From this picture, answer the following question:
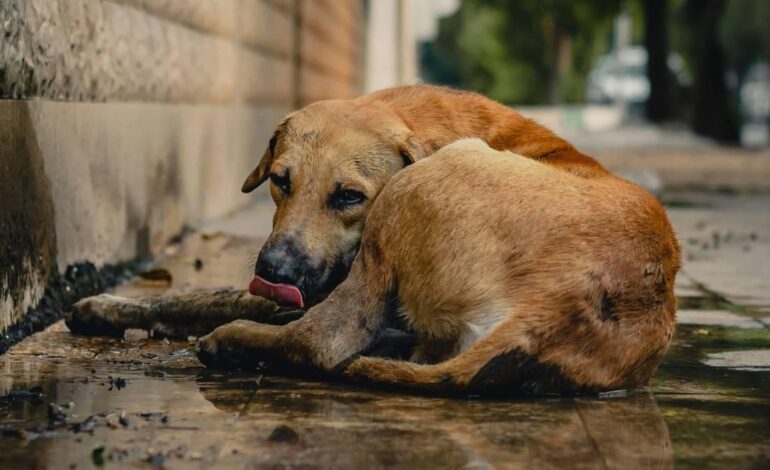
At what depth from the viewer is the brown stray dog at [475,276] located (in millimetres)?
4324

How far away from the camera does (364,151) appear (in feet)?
17.3

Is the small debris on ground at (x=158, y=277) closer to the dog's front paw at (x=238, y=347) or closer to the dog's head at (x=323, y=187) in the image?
the dog's head at (x=323, y=187)

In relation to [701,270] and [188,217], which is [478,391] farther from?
[188,217]

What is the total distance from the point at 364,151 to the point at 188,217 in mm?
4606

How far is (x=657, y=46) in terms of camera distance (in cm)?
3941

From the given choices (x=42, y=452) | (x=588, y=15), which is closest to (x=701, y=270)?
(x=42, y=452)

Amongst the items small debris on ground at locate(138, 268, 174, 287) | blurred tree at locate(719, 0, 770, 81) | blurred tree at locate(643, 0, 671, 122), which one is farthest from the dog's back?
blurred tree at locate(719, 0, 770, 81)

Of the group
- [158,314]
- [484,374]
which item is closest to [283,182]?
[158,314]

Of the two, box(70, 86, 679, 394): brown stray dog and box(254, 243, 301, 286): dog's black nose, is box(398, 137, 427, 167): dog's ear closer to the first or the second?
box(70, 86, 679, 394): brown stray dog

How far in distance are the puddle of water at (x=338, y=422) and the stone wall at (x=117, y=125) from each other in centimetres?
89

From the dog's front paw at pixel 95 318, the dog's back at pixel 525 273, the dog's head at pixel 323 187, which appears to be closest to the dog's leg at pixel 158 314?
the dog's front paw at pixel 95 318

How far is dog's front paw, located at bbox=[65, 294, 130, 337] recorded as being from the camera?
18.2 feet

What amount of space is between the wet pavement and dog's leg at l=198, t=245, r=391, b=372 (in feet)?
0.30

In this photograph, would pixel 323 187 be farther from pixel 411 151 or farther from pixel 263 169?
pixel 263 169
